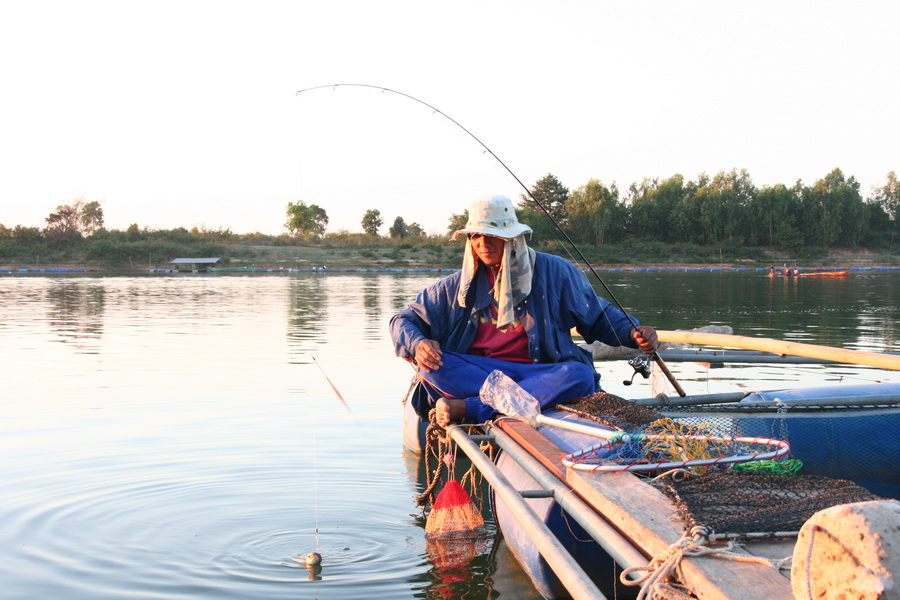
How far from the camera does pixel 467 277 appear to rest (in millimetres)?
4445

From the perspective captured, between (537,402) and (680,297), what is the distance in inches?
871

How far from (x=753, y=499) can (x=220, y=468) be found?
402 cm

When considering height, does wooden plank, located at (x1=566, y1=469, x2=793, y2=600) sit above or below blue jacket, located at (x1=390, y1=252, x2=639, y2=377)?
below

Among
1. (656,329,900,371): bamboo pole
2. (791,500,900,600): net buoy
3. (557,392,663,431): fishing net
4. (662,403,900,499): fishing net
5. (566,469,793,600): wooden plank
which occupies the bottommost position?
(662,403,900,499): fishing net

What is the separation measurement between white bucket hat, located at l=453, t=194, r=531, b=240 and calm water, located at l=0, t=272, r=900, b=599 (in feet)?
5.11

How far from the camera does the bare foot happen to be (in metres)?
4.16

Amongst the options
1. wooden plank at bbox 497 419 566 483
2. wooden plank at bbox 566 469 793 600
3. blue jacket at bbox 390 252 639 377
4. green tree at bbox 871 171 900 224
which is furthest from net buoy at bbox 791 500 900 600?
green tree at bbox 871 171 900 224

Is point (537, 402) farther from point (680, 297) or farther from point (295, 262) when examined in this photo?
point (295, 262)

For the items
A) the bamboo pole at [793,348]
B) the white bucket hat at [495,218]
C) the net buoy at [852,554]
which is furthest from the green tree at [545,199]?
the net buoy at [852,554]

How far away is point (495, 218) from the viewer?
4.32 meters

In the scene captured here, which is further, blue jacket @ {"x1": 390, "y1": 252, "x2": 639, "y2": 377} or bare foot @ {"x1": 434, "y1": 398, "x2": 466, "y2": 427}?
blue jacket @ {"x1": 390, "y1": 252, "x2": 639, "y2": 377}

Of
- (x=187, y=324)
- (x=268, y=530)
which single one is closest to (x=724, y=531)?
(x=268, y=530)

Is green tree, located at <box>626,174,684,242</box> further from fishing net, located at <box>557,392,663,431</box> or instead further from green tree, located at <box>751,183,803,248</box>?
fishing net, located at <box>557,392,663,431</box>

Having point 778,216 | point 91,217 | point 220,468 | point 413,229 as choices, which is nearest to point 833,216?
point 778,216
